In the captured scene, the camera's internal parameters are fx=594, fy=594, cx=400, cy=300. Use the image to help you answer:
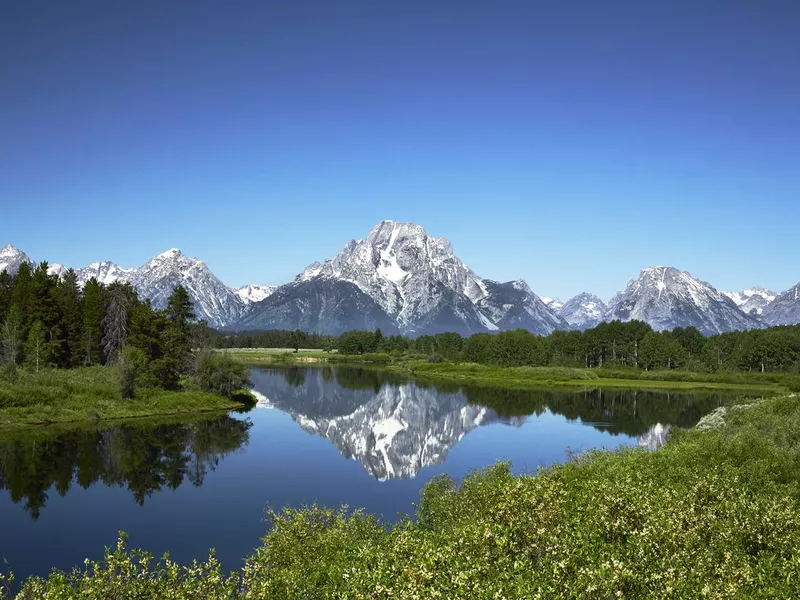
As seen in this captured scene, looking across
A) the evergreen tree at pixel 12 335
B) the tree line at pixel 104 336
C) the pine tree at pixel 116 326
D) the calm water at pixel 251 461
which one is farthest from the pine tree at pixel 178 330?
the evergreen tree at pixel 12 335

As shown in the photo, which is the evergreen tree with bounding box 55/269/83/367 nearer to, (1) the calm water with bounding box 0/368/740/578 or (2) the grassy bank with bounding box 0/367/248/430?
(2) the grassy bank with bounding box 0/367/248/430

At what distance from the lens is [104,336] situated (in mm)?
138000

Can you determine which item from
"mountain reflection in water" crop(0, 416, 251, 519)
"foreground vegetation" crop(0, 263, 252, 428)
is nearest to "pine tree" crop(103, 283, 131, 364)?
"foreground vegetation" crop(0, 263, 252, 428)

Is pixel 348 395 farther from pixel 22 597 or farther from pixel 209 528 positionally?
pixel 22 597

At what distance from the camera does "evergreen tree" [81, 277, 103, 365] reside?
132m

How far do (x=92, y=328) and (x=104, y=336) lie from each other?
5087 millimetres

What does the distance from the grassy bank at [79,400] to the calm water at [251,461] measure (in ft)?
21.7

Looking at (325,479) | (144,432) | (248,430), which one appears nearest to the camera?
(325,479)

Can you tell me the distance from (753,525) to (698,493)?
5145mm

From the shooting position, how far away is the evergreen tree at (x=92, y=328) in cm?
13188

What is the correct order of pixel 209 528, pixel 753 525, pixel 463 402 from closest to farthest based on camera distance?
pixel 753 525, pixel 209 528, pixel 463 402

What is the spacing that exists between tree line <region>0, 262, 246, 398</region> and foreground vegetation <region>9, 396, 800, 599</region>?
8078cm

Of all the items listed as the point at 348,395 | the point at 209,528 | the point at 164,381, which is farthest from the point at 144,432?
the point at 348,395

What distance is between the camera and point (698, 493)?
29.8m
